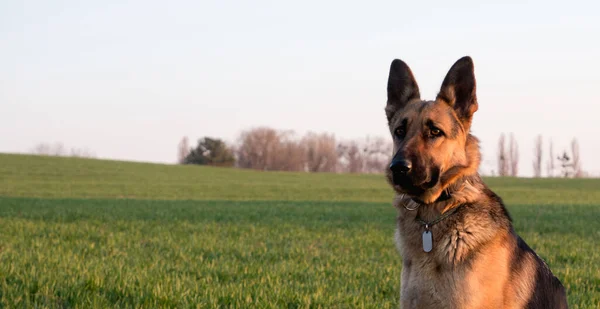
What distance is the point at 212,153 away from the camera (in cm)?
10406

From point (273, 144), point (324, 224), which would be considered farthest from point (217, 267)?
point (273, 144)

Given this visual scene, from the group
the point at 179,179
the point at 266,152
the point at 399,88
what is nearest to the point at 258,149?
the point at 266,152

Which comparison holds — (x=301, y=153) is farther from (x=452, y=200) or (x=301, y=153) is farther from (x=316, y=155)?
(x=452, y=200)

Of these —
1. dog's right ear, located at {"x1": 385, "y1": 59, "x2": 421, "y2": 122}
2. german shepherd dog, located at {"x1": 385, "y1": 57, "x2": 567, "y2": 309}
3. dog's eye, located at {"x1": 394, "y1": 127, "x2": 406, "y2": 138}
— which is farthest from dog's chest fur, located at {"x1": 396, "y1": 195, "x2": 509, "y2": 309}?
dog's right ear, located at {"x1": 385, "y1": 59, "x2": 421, "y2": 122}

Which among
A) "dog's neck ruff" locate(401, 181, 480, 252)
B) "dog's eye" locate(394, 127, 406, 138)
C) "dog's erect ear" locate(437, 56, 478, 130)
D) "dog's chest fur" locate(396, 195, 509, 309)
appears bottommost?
"dog's chest fur" locate(396, 195, 509, 309)

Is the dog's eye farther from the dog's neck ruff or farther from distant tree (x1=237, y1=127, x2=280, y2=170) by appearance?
distant tree (x1=237, y1=127, x2=280, y2=170)

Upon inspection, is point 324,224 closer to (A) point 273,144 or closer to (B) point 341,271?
(B) point 341,271

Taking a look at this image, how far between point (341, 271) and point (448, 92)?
4934 millimetres

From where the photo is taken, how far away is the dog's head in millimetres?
4457

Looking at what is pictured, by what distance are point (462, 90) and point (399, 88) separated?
58 centimetres

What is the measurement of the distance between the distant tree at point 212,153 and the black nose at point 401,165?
100 meters

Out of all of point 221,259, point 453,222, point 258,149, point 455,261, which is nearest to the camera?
point 455,261

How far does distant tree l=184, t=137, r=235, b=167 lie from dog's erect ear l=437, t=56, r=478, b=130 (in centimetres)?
10002

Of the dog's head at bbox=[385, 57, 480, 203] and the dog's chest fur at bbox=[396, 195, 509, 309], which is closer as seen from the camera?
the dog's chest fur at bbox=[396, 195, 509, 309]
